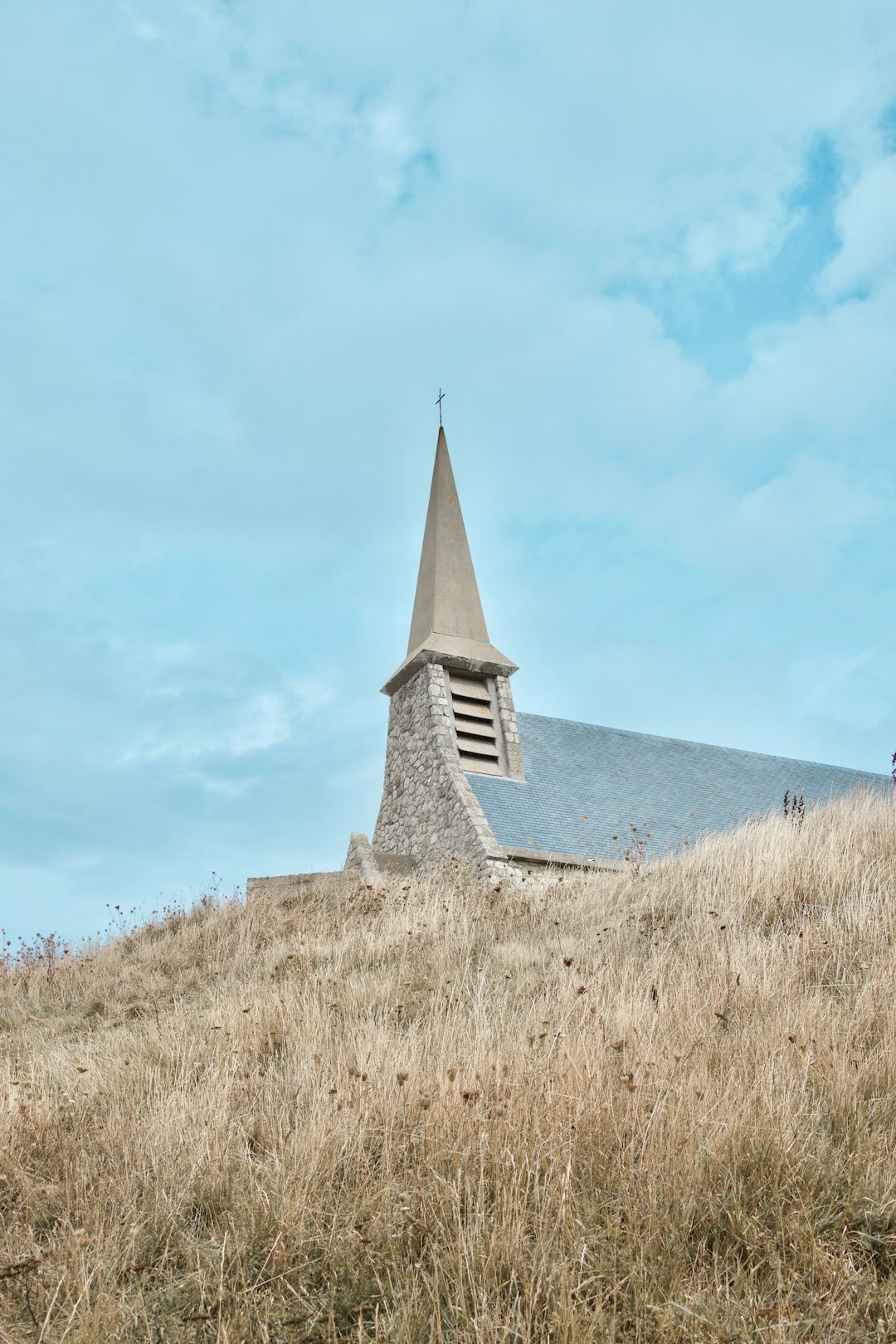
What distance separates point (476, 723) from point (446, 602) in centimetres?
290

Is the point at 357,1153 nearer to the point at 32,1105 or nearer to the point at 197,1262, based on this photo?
the point at 197,1262

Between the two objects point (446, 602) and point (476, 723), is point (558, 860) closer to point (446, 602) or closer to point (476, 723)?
point (476, 723)

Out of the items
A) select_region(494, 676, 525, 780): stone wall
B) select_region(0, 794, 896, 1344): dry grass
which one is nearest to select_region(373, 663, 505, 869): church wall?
select_region(494, 676, 525, 780): stone wall

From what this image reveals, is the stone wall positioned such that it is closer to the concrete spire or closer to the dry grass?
the concrete spire

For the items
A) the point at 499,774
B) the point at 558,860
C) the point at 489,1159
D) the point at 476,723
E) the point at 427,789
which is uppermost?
the point at 476,723

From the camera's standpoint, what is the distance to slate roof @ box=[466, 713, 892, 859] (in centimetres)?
1689

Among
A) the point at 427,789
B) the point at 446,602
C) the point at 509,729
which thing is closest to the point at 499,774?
the point at 509,729

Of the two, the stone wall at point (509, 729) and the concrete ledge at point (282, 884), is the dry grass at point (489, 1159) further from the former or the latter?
the stone wall at point (509, 729)

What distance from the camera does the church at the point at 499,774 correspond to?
16.6 m

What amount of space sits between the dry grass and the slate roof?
9736 millimetres

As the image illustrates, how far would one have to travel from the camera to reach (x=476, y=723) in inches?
745

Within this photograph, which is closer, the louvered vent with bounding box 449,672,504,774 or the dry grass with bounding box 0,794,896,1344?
the dry grass with bounding box 0,794,896,1344

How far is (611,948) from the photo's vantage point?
7473 mm

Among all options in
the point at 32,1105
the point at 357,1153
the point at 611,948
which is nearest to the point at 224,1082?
the point at 32,1105
